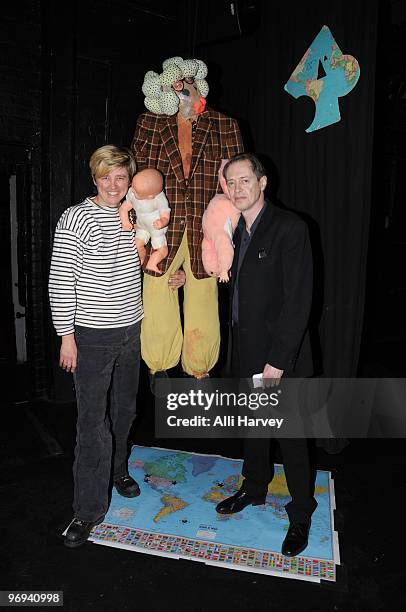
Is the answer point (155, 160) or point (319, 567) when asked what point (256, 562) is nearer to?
point (319, 567)

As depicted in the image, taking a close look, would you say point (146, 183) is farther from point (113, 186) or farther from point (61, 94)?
point (61, 94)

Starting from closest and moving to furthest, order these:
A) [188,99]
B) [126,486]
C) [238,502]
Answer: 1. [188,99]
2. [238,502]
3. [126,486]

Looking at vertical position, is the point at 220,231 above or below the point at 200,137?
below

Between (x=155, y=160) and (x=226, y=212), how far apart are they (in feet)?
1.53

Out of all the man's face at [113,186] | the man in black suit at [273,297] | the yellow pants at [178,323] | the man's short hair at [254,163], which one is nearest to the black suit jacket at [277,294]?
the man in black suit at [273,297]

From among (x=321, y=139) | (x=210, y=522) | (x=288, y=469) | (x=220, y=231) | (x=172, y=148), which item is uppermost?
(x=321, y=139)

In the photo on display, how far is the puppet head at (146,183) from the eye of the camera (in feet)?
7.29

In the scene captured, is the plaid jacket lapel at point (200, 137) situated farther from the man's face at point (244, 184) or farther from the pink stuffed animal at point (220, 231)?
the man's face at point (244, 184)

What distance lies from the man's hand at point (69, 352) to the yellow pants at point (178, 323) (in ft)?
1.40

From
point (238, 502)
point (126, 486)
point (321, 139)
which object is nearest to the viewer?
point (238, 502)

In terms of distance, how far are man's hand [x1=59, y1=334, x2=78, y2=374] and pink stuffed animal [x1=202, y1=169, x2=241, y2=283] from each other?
2.36 ft

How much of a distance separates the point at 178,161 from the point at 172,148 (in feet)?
0.22

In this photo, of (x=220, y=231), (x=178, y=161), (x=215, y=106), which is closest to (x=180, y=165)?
(x=178, y=161)

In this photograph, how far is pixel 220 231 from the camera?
2252mm
